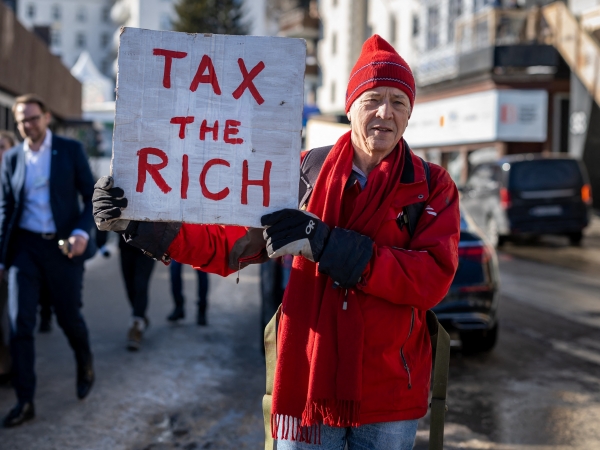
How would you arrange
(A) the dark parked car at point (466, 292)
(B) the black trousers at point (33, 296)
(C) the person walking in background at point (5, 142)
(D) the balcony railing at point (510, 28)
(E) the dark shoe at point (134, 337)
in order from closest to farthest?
(B) the black trousers at point (33, 296), (A) the dark parked car at point (466, 292), (C) the person walking in background at point (5, 142), (E) the dark shoe at point (134, 337), (D) the balcony railing at point (510, 28)

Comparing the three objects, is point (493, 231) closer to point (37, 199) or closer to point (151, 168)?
point (37, 199)

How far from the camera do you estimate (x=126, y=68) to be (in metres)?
2.57

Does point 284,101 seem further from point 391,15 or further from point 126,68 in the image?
point 391,15

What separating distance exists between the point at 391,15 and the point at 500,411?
3741cm

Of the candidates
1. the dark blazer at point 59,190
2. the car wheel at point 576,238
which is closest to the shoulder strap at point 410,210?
the dark blazer at point 59,190

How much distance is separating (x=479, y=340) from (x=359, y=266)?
5266mm

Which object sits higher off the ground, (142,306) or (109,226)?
(109,226)

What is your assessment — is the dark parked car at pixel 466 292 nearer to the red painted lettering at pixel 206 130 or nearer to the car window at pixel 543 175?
the red painted lettering at pixel 206 130

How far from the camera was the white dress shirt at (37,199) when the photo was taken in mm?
5352

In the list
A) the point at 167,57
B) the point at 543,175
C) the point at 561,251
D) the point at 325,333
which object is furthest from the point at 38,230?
the point at 543,175

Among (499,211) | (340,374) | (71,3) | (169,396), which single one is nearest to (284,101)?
(340,374)

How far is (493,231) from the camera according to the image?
17.2 metres

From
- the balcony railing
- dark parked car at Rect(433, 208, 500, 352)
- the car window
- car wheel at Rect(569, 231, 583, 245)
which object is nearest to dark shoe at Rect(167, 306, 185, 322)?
dark parked car at Rect(433, 208, 500, 352)

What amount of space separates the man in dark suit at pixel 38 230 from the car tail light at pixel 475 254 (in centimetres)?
336
